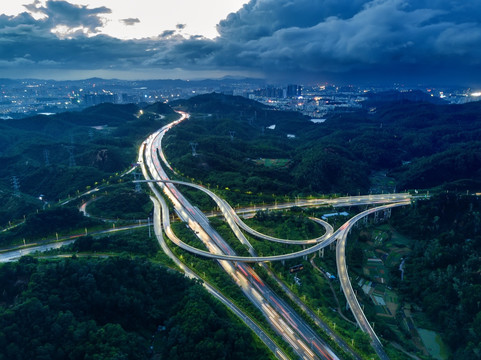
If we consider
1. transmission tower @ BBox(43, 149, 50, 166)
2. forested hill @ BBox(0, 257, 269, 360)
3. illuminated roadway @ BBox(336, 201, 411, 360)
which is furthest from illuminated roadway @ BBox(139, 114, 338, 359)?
transmission tower @ BBox(43, 149, 50, 166)

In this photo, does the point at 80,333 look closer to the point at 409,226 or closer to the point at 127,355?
the point at 127,355

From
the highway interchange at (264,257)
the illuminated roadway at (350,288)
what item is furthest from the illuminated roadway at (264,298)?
the illuminated roadway at (350,288)

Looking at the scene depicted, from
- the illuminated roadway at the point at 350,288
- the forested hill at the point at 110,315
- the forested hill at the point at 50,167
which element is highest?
the forested hill at the point at 50,167

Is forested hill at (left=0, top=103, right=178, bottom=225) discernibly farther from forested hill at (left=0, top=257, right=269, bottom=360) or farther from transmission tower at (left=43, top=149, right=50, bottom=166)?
forested hill at (left=0, top=257, right=269, bottom=360)

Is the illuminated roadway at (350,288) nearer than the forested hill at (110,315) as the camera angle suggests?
No

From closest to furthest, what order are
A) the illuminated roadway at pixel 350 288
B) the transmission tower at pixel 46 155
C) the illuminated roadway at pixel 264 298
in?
the illuminated roadway at pixel 264 298
the illuminated roadway at pixel 350 288
the transmission tower at pixel 46 155

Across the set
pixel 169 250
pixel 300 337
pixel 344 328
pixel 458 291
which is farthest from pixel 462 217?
pixel 169 250

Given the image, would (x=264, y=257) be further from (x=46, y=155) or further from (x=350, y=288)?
(x=46, y=155)

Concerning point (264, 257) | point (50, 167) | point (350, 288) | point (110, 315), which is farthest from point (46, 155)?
point (350, 288)

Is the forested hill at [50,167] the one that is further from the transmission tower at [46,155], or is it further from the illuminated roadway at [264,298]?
the illuminated roadway at [264,298]
